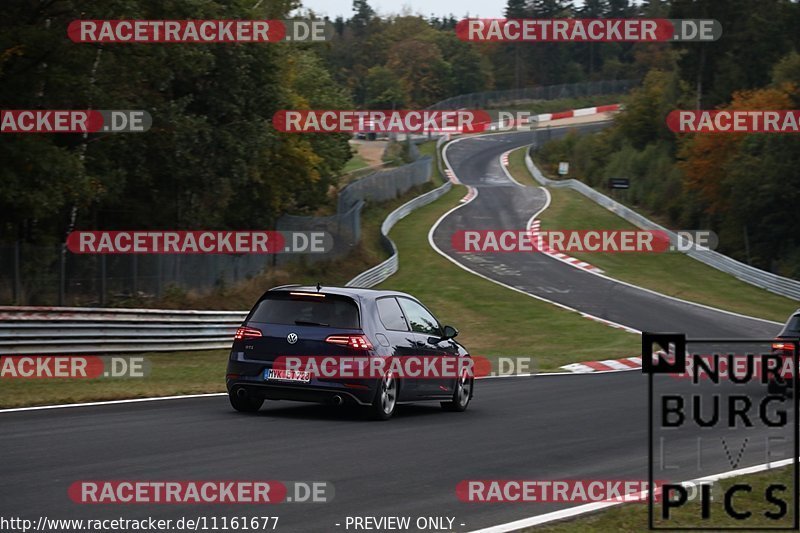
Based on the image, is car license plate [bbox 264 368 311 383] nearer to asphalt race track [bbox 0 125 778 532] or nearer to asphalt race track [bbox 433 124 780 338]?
asphalt race track [bbox 0 125 778 532]

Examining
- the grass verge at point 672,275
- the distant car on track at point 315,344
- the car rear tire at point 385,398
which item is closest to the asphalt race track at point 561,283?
the grass verge at point 672,275

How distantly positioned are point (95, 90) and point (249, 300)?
889 cm

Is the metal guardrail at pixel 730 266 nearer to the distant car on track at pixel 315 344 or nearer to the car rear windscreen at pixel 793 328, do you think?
the car rear windscreen at pixel 793 328

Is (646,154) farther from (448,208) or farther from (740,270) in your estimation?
(740,270)

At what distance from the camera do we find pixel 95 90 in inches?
1067

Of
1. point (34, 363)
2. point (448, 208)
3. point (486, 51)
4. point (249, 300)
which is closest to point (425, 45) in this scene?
point (486, 51)

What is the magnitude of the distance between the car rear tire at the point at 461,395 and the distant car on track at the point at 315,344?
1272mm

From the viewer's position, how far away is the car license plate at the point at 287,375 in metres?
13.1

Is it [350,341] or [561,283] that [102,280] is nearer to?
[350,341]

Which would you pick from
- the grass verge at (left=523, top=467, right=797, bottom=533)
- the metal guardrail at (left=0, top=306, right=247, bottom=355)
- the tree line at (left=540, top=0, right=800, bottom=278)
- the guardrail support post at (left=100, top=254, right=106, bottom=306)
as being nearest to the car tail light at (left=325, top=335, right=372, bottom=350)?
the grass verge at (left=523, top=467, right=797, bottom=533)

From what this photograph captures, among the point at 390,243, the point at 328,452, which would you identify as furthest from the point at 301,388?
the point at 390,243

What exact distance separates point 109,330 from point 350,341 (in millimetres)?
11298

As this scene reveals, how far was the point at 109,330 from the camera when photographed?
23172 millimetres

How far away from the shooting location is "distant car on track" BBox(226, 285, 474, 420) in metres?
13.1
